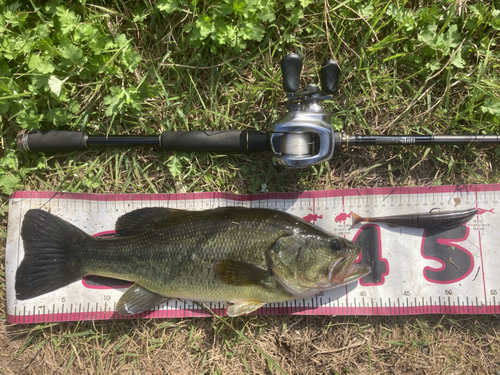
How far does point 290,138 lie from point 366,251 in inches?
52.6

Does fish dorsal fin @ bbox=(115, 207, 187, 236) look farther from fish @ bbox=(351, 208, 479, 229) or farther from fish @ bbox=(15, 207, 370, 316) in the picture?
fish @ bbox=(351, 208, 479, 229)

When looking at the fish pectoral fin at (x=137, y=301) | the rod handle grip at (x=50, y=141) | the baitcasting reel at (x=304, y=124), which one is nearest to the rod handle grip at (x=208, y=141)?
the baitcasting reel at (x=304, y=124)

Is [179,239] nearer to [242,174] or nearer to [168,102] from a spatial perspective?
[242,174]

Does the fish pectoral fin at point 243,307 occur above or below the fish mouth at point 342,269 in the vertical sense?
below

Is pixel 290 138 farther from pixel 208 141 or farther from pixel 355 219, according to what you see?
pixel 355 219

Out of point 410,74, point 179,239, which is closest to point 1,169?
point 179,239

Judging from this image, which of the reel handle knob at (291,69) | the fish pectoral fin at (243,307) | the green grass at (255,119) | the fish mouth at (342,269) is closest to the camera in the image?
the reel handle knob at (291,69)

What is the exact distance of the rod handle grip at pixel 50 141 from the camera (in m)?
2.96

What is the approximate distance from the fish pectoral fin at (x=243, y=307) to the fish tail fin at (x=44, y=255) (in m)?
1.43

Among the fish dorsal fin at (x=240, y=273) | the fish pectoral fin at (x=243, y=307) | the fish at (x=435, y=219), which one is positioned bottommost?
the fish pectoral fin at (x=243, y=307)

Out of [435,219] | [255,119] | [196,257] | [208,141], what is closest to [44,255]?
[196,257]

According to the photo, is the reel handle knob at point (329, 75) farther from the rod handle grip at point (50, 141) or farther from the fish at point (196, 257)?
the rod handle grip at point (50, 141)

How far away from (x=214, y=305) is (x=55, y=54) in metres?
2.79

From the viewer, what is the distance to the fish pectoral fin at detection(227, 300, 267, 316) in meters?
2.76
